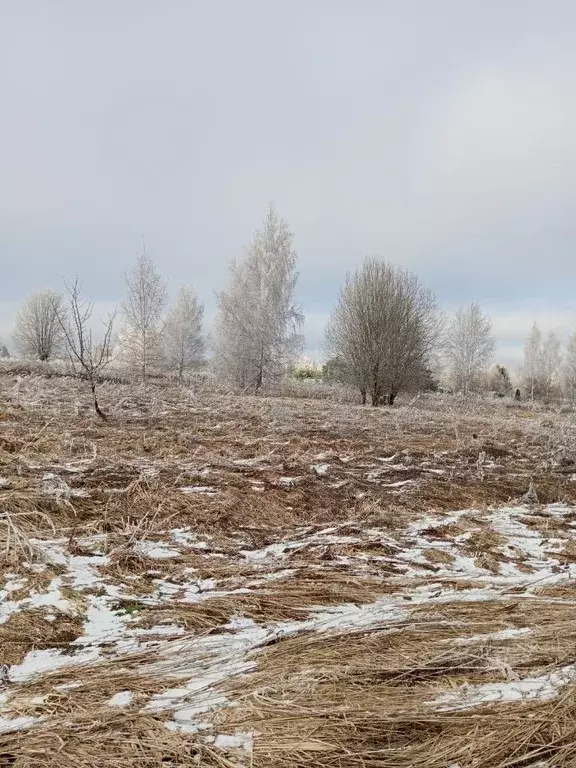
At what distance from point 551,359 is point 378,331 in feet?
136

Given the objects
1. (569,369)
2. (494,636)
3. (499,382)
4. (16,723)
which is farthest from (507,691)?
(569,369)

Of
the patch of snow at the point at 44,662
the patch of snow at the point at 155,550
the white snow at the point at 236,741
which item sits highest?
the patch of snow at the point at 155,550

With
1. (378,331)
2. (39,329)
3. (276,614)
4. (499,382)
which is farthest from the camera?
(499,382)

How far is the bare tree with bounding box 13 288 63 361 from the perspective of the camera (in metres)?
34.0

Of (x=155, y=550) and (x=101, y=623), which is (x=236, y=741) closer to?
(x=101, y=623)

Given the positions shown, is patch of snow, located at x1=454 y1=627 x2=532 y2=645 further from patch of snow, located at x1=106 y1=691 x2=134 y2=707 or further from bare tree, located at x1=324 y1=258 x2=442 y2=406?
bare tree, located at x1=324 y1=258 x2=442 y2=406

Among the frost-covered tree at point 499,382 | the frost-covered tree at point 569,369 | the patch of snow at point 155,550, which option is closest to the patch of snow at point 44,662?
the patch of snow at point 155,550

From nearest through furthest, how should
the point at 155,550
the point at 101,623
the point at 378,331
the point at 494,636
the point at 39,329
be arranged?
the point at 494,636 → the point at 101,623 → the point at 155,550 → the point at 378,331 → the point at 39,329

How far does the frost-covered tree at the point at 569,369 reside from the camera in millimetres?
49562

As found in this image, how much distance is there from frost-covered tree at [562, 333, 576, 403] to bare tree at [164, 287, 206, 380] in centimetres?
3658

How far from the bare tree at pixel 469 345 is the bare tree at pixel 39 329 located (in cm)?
2897

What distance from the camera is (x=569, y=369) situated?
5153 centimetres

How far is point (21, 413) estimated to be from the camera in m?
8.19

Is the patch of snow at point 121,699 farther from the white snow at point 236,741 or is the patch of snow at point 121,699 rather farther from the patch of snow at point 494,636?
the patch of snow at point 494,636
